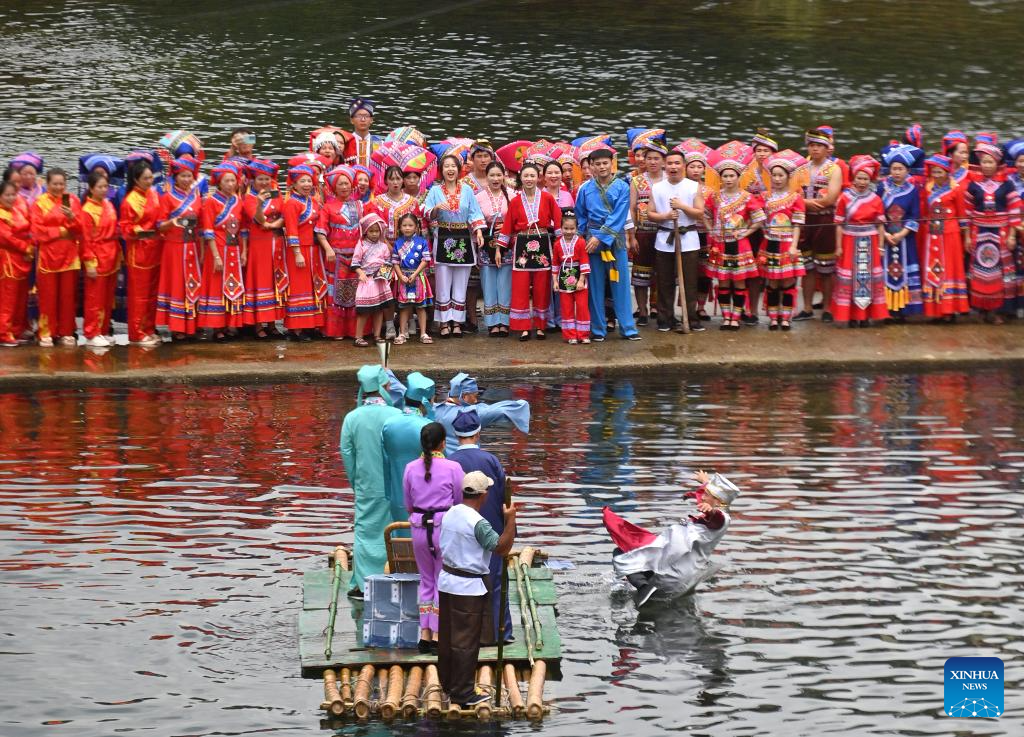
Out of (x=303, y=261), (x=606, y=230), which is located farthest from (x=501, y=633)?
(x=303, y=261)

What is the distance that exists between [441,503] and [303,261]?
23.8ft

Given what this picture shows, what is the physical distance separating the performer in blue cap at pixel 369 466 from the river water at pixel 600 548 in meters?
0.57

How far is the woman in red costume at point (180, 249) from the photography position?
1570 centimetres

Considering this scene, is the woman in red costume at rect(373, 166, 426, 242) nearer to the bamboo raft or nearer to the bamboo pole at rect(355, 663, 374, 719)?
the bamboo raft

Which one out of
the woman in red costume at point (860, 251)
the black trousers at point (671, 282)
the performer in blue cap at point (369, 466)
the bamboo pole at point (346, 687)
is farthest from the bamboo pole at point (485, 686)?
the woman in red costume at point (860, 251)

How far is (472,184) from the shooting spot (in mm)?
16125

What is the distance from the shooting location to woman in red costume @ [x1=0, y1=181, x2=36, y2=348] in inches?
607

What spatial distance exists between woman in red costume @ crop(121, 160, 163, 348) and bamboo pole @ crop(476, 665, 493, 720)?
7941mm

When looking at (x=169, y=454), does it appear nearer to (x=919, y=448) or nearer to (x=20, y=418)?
(x=20, y=418)

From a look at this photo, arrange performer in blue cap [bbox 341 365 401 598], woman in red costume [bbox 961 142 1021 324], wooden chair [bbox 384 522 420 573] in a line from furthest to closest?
1. woman in red costume [bbox 961 142 1021 324]
2. performer in blue cap [bbox 341 365 401 598]
3. wooden chair [bbox 384 522 420 573]

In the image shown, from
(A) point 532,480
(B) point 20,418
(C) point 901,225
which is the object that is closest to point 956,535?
(A) point 532,480

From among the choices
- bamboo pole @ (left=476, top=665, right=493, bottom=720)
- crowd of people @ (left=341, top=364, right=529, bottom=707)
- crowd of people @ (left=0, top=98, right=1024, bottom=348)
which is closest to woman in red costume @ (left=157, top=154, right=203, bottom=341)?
crowd of people @ (left=0, top=98, right=1024, bottom=348)

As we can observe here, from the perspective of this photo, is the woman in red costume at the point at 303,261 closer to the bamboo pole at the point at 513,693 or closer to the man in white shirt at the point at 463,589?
the man in white shirt at the point at 463,589

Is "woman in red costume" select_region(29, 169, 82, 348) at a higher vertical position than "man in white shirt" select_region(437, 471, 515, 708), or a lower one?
higher
